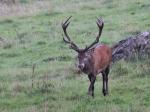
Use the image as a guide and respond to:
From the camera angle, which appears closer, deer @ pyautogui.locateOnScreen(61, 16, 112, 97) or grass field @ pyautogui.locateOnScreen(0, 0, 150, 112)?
grass field @ pyautogui.locateOnScreen(0, 0, 150, 112)

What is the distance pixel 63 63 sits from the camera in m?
16.2

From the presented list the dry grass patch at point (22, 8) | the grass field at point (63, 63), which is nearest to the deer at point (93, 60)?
the grass field at point (63, 63)

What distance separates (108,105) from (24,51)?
8847 millimetres

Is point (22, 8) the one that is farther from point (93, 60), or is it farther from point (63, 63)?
point (93, 60)

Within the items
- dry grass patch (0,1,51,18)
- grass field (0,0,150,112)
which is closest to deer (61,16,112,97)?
grass field (0,0,150,112)

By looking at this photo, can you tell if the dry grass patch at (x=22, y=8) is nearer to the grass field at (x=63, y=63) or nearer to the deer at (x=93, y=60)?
the grass field at (x=63, y=63)

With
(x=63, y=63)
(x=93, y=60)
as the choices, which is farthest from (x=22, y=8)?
(x=93, y=60)

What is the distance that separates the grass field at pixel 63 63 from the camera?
1077 cm

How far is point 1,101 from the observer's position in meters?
11.3

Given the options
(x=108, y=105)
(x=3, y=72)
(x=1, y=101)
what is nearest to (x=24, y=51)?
(x=3, y=72)

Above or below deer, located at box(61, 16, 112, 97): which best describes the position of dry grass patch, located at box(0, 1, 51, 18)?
above

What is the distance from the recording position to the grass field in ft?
35.3

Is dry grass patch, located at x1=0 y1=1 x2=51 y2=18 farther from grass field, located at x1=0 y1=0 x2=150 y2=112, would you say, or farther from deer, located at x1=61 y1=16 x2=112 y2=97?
deer, located at x1=61 y1=16 x2=112 y2=97

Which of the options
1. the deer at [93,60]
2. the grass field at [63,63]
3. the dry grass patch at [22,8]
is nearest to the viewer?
the grass field at [63,63]
